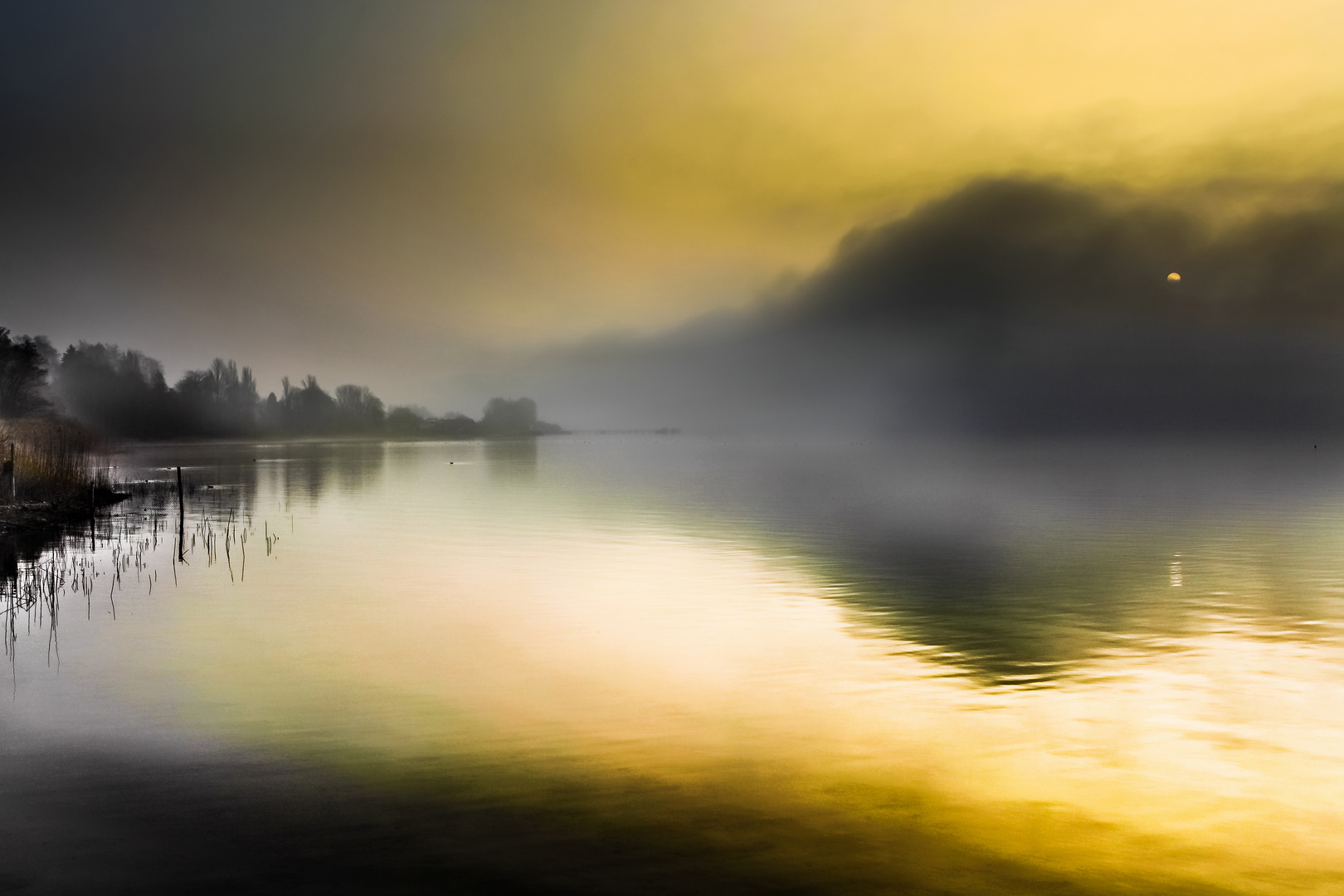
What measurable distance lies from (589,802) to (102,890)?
18.3 ft

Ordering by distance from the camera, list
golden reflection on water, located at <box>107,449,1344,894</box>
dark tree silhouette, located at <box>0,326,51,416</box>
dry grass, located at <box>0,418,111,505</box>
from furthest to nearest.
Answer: dark tree silhouette, located at <box>0,326,51,416</box> < dry grass, located at <box>0,418,111,505</box> < golden reflection on water, located at <box>107,449,1344,894</box>

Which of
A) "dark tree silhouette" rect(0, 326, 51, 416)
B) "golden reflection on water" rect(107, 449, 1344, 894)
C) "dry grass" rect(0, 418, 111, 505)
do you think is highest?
"dark tree silhouette" rect(0, 326, 51, 416)

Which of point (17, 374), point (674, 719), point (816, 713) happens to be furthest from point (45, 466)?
point (17, 374)

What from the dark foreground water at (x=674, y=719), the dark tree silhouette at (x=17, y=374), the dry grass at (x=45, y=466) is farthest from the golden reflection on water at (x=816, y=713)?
the dark tree silhouette at (x=17, y=374)

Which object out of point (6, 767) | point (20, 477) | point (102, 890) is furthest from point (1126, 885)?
point (20, 477)

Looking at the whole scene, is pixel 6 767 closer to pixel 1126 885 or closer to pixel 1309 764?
pixel 1126 885

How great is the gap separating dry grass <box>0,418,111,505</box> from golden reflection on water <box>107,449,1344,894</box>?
29.2 metres

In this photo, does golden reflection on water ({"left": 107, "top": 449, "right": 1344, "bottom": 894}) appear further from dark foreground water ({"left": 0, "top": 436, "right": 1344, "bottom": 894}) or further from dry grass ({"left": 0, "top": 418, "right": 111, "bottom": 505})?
dry grass ({"left": 0, "top": 418, "right": 111, "bottom": 505})

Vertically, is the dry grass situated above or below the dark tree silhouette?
below

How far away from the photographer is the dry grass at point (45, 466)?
176 feet

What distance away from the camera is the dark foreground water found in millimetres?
11094

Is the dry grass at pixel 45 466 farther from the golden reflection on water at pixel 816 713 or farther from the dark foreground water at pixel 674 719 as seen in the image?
the golden reflection on water at pixel 816 713

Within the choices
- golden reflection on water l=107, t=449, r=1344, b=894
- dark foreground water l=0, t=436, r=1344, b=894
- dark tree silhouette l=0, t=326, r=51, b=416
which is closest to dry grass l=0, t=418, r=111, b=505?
dark foreground water l=0, t=436, r=1344, b=894

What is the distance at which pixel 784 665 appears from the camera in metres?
21.2
